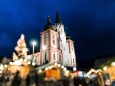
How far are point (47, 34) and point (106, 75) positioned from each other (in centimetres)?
5939

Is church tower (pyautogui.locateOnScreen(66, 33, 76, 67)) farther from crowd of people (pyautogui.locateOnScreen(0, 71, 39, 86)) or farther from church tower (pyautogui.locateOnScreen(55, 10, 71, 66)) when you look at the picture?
crowd of people (pyautogui.locateOnScreen(0, 71, 39, 86))

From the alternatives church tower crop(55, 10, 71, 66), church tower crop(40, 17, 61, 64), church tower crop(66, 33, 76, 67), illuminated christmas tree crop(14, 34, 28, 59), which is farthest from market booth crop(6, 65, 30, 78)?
church tower crop(66, 33, 76, 67)

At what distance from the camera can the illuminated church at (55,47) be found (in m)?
69.6

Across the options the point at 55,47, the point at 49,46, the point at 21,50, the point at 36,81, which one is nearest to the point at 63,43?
the point at 55,47

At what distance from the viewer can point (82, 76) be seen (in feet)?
54.8

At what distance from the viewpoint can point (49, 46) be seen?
69.8 m

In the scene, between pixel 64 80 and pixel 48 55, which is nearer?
pixel 64 80

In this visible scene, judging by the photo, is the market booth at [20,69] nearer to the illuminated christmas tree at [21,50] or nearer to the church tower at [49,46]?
the illuminated christmas tree at [21,50]

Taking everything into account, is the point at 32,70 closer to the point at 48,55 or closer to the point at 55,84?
the point at 55,84

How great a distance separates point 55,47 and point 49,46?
354cm

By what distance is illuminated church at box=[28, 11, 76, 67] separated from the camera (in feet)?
228

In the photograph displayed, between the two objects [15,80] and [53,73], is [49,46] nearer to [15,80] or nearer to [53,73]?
[53,73]

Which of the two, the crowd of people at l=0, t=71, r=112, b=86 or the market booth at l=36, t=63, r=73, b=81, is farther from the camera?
the market booth at l=36, t=63, r=73, b=81

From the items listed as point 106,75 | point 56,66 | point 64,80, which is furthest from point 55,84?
point 106,75
